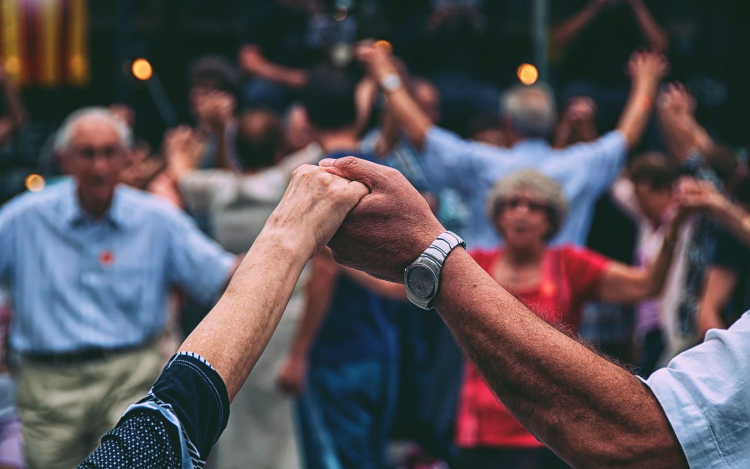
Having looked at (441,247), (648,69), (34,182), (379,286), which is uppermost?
(441,247)

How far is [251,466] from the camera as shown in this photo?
473 cm

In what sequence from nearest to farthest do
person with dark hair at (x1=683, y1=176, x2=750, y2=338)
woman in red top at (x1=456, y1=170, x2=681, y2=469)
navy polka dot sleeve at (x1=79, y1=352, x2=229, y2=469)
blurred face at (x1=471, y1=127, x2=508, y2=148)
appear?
1. navy polka dot sleeve at (x1=79, y1=352, x2=229, y2=469)
2. woman in red top at (x1=456, y1=170, x2=681, y2=469)
3. person with dark hair at (x1=683, y1=176, x2=750, y2=338)
4. blurred face at (x1=471, y1=127, x2=508, y2=148)

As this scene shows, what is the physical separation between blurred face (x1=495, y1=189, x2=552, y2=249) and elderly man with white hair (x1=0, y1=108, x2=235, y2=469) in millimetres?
1300

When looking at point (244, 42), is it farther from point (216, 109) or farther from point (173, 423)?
point (173, 423)

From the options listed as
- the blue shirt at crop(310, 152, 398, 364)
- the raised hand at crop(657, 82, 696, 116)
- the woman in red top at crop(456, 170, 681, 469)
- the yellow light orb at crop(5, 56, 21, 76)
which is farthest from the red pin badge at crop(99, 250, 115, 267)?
the yellow light orb at crop(5, 56, 21, 76)

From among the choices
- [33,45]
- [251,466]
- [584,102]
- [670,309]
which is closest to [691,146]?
[584,102]

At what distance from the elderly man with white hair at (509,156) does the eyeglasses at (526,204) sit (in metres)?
0.81

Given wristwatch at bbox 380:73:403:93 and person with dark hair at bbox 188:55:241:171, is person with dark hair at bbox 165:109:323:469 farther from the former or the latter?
wristwatch at bbox 380:73:403:93

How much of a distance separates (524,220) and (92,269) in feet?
6.42

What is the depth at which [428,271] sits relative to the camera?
1692 millimetres

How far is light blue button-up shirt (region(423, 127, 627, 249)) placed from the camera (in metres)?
4.71

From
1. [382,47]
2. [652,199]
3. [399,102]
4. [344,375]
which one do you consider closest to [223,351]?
[344,375]

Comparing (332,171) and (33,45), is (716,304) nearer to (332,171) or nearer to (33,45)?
(332,171)

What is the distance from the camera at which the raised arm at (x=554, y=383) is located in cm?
157
